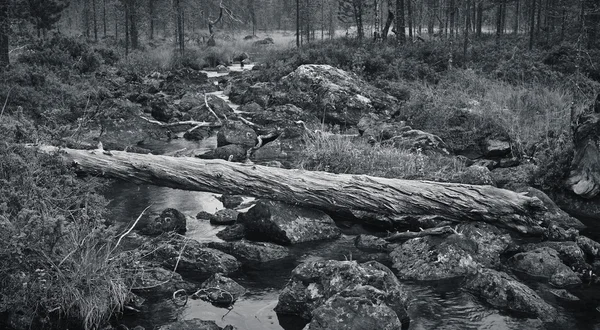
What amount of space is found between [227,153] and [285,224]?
227 inches

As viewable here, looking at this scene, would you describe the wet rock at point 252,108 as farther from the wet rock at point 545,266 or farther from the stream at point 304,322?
the wet rock at point 545,266

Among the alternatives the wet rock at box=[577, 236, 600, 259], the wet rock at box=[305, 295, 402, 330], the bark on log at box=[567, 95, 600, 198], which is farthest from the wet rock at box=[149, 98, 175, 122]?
the wet rock at box=[305, 295, 402, 330]

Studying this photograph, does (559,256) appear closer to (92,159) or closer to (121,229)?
(121,229)

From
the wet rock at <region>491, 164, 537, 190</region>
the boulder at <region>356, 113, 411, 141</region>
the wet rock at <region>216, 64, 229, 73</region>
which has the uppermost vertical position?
the wet rock at <region>216, 64, 229, 73</region>

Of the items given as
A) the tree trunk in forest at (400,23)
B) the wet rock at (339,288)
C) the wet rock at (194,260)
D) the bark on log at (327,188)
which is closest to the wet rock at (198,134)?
the bark on log at (327,188)

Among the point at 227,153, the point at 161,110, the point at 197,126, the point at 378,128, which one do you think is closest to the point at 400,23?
the point at 161,110

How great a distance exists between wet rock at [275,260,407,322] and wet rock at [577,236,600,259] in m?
3.74

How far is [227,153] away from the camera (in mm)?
15008

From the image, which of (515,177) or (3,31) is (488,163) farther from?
(3,31)

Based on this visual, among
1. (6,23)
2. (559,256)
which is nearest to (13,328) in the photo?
(559,256)

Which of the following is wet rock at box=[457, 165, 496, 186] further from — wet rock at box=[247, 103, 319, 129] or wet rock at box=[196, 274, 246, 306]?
wet rock at box=[247, 103, 319, 129]

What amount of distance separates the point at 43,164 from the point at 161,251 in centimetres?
253

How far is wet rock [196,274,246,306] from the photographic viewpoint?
7.35 m

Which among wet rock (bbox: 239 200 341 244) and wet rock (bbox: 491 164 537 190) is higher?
wet rock (bbox: 491 164 537 190)
